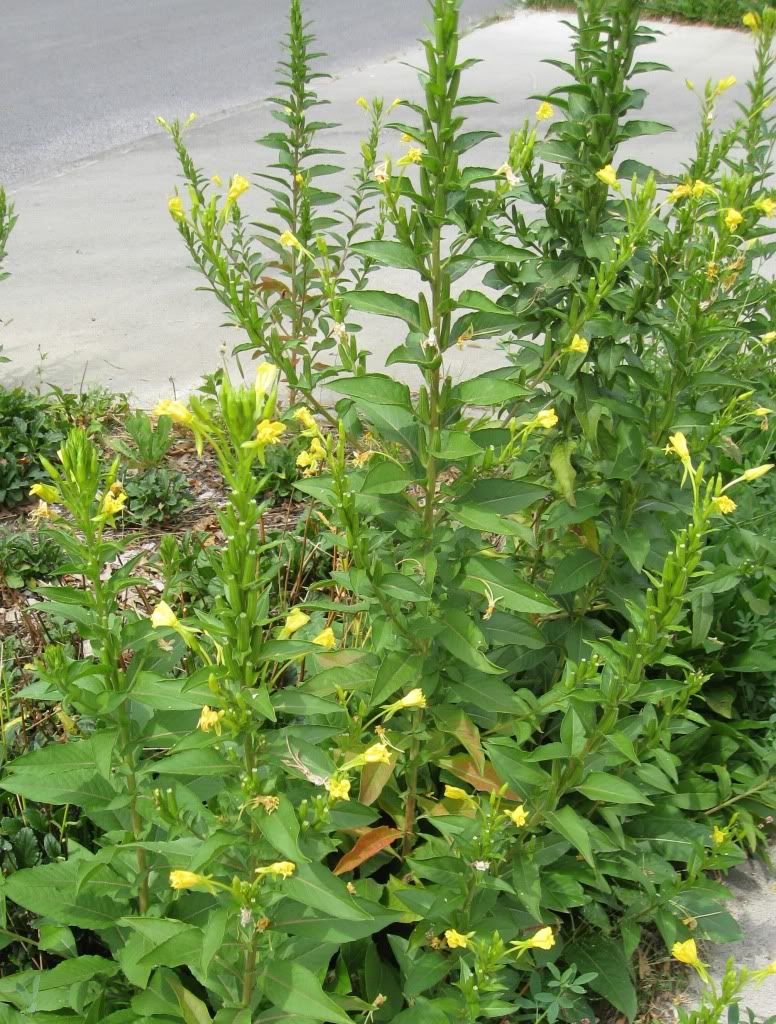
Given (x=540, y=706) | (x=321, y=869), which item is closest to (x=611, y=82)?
(x=540, y=706)

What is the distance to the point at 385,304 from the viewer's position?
2055mm

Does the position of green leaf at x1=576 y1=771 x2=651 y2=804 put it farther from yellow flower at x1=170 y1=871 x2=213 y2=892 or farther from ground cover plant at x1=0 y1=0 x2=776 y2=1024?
yellow flower at x1=170 y1=871 x2=213 y2=892

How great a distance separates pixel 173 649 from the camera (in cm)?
217

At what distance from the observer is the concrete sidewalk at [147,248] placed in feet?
16.1

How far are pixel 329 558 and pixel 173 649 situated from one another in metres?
1.24

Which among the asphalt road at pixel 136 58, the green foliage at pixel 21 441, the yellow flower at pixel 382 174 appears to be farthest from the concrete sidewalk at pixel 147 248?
the yellow flower at pixel 382 174

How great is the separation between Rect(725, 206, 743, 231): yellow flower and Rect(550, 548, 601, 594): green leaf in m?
0.83

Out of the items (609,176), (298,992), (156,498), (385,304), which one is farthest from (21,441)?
(298,992)

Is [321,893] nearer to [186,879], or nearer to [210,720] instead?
[186,879]

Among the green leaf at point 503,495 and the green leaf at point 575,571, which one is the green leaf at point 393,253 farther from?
the green leaf at point 575,571

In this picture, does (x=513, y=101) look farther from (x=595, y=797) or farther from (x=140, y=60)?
(x=595, y=797)

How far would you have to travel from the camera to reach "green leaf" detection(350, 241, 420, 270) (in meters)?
1.99

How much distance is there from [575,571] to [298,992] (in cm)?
120

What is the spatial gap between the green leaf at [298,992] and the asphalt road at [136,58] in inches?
271
